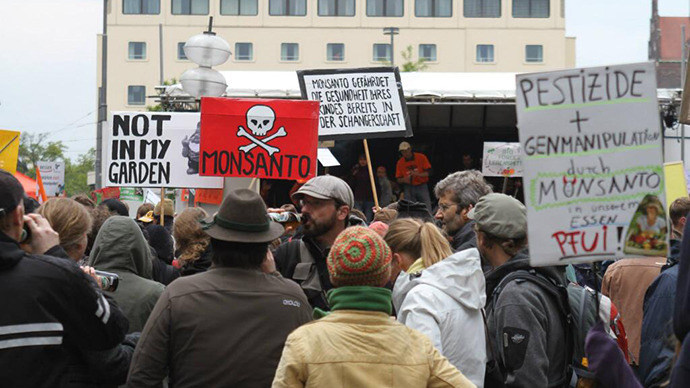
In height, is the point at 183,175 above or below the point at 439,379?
above

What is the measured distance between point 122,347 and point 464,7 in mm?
75167

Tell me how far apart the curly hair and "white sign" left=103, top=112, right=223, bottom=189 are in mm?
3415

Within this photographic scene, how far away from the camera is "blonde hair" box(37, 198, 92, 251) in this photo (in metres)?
4.84

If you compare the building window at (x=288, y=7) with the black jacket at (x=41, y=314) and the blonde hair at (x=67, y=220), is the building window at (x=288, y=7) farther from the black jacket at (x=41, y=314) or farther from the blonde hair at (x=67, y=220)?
the black jacket at (x=41, y=314)

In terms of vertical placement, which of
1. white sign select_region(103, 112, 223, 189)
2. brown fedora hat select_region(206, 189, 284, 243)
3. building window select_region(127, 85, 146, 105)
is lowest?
brown fedora hat select_region(206, 189, 284, 243)

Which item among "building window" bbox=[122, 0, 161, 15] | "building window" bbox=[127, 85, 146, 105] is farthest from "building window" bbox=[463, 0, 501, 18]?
"building window" bbox=[127, 85, 146, 105]

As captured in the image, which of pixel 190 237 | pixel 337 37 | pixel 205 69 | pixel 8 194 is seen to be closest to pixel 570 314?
pixel 8 194

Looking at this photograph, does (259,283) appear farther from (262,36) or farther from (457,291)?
(262,36)

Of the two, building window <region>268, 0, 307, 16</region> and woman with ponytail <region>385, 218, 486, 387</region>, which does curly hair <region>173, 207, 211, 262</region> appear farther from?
building window <region>268, 0, 307, 16</region>

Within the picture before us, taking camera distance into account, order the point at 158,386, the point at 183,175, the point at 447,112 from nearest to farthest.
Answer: the point at 158,386 < the point at 183,175 < the point at 447,112

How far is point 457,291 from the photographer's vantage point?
187 inches

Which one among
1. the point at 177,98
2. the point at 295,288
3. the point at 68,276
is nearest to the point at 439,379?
the point at 295,288

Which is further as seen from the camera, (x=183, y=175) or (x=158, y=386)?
(x=183, y=175)

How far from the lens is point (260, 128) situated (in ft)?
30.2
